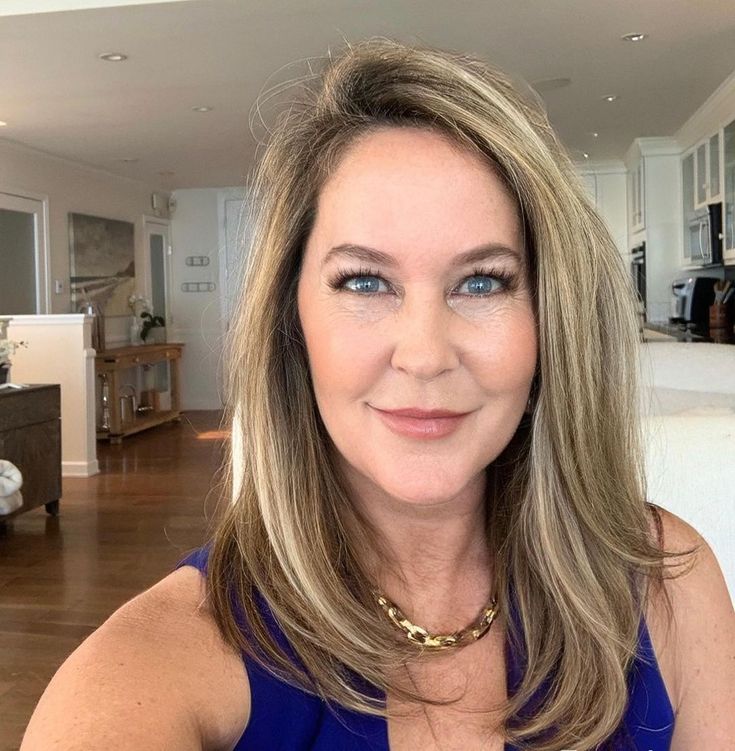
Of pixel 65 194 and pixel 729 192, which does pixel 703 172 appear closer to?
pixel 729 192

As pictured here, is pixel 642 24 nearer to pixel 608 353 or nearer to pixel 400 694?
pixel 608 353

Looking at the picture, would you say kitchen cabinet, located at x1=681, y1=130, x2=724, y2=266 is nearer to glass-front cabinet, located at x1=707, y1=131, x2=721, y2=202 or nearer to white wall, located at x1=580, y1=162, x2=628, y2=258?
glass-front cabinet, located at x1=707, y1=131, x2=721, y2=202

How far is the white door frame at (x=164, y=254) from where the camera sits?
929 cm

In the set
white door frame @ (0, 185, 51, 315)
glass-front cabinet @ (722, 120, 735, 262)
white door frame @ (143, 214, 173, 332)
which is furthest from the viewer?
white door frame @ (143, 214, 173, 332)

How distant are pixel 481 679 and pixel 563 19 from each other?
13.5ft

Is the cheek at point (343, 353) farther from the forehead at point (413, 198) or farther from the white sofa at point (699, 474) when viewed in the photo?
the white sofa at point (699, 474)

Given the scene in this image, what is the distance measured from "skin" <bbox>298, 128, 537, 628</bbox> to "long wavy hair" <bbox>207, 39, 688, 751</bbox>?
33 millimetres

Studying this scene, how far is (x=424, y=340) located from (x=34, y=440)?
4504 millimetres

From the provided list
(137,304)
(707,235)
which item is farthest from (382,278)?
(137,304)

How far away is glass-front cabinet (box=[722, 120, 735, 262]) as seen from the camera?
573cm

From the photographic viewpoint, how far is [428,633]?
2.94 ft

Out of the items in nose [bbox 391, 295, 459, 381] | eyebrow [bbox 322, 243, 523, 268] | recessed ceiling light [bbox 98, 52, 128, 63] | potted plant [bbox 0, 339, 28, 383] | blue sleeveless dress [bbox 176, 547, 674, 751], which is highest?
recessed ceiling light [bbox 98, 52, 128, 63]

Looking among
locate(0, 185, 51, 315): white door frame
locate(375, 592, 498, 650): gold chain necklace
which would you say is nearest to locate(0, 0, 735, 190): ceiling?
locate(0, 185, 51, 315): white door frame

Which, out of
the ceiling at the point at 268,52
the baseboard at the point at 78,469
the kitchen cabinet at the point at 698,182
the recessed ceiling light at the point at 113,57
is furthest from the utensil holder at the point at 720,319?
the baseboard at the point at 78,469
